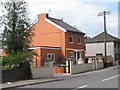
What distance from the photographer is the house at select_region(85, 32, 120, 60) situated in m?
62.1

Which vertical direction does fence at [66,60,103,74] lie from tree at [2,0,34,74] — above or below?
below

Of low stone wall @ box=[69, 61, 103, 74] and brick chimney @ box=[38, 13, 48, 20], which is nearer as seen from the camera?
low stone wall @ box=[69, 61, 103, 74]

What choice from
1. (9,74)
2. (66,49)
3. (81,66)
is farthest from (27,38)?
(66,49)

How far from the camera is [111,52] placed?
6222 centimetres

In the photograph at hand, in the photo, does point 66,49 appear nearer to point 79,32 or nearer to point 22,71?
point 79,32

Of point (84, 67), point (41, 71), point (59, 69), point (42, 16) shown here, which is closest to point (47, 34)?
point (42, 16)

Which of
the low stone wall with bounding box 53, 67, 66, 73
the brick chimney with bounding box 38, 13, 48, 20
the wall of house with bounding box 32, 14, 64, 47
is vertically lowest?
the low stone wall with bounding box 53, 67, 66, 73

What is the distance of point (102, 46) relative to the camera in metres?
63.6

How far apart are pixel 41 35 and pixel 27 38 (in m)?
19.5

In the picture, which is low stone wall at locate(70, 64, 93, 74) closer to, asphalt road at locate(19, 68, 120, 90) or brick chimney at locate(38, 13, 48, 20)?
asphalt road at locate(19, 68, 120, 90)

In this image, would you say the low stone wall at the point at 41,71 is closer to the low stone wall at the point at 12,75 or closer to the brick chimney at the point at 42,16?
the low stone wall at the point at 12,75

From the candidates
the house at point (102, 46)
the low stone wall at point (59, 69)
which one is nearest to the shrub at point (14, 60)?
the low stone wall at point (59, 69)

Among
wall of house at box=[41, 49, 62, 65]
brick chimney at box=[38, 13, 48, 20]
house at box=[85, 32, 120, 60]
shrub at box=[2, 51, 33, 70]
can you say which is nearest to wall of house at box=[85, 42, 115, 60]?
house at box=[85, 32, 120, 60]

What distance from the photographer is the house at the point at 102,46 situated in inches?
2445
